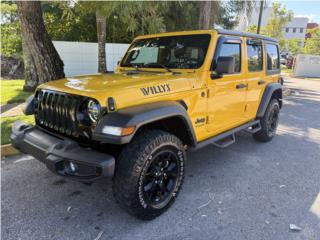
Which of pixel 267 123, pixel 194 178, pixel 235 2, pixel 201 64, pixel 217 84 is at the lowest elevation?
pixel 194 178

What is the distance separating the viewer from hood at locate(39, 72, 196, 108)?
8.27 feet

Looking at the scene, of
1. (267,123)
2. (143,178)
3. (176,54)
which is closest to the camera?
(143,178)

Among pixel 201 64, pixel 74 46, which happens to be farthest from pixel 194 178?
pixel 74 46

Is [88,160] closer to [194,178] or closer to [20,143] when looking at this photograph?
[20,143]

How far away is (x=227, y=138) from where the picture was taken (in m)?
4.25

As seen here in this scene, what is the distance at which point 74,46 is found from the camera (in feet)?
39.0

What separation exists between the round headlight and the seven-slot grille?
132 millimetres

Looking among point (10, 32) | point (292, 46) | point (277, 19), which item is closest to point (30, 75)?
point (10, 32)

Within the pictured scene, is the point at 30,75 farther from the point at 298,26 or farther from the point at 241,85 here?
the point at 298,26

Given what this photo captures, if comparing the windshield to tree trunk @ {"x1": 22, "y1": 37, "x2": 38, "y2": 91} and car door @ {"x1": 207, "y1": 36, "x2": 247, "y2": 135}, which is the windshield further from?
tree trunk @ {"x1": 22, "y1": 37, "x2": 38, "y2": 91}

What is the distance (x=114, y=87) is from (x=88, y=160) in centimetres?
76

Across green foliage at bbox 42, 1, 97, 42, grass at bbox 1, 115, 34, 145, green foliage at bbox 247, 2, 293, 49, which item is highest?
green foliage at bbox 247, 2, 293, 49

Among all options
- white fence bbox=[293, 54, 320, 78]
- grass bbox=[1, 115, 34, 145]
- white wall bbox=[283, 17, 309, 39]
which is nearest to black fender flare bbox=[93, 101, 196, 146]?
grass bbox=[1, 115, 34, 145]

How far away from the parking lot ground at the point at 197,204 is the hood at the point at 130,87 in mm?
1237
